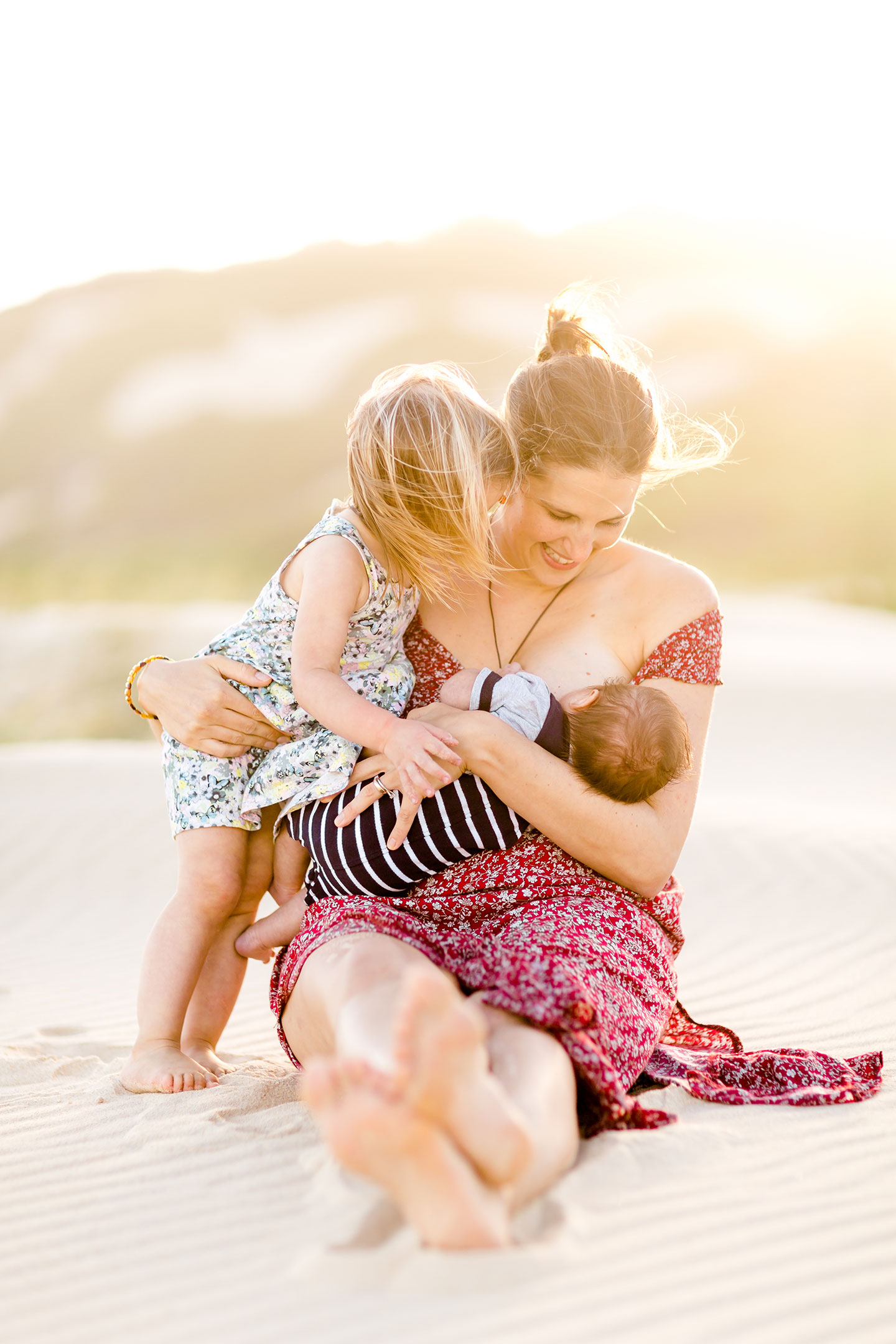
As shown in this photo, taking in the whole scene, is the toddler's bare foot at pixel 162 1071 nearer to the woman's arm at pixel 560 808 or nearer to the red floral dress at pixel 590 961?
the red floral dress at pixel 590 961

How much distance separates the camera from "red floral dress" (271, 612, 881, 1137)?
244 cm

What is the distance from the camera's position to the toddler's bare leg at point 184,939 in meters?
3.34

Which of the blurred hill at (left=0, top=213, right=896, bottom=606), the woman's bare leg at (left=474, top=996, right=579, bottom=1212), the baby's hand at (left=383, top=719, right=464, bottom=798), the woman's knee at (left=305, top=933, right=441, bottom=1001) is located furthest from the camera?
the blurred hill at (left=0, top=213, right=896, bottom=606)

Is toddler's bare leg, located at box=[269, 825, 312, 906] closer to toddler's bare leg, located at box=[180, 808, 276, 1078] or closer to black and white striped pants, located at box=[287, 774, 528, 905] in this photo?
toddler's bare leg, located at box=[180, 808, 276, 1078]

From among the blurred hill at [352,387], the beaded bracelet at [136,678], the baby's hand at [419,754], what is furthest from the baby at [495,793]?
the blurred hill at [352,387]

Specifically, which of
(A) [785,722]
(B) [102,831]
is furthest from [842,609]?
(B) [102,831]

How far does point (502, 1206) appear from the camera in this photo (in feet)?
6.31

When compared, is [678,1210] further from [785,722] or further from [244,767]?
[785,722]

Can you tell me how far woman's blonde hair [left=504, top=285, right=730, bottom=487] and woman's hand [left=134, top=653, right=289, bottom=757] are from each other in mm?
1083

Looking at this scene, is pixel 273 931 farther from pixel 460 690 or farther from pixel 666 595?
pixel 666 595

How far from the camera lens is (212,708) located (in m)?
3.54

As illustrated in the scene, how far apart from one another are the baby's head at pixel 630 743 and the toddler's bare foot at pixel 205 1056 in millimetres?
1408

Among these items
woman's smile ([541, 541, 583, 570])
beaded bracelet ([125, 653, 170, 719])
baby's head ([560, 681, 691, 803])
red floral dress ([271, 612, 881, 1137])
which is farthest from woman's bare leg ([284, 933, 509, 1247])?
beaded bracelet ([125, 653, 170, 719])

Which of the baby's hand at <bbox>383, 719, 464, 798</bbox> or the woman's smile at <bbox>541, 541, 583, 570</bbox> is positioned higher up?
the woman's smile at <bbox>541, 541, 583, 570</bbox>
